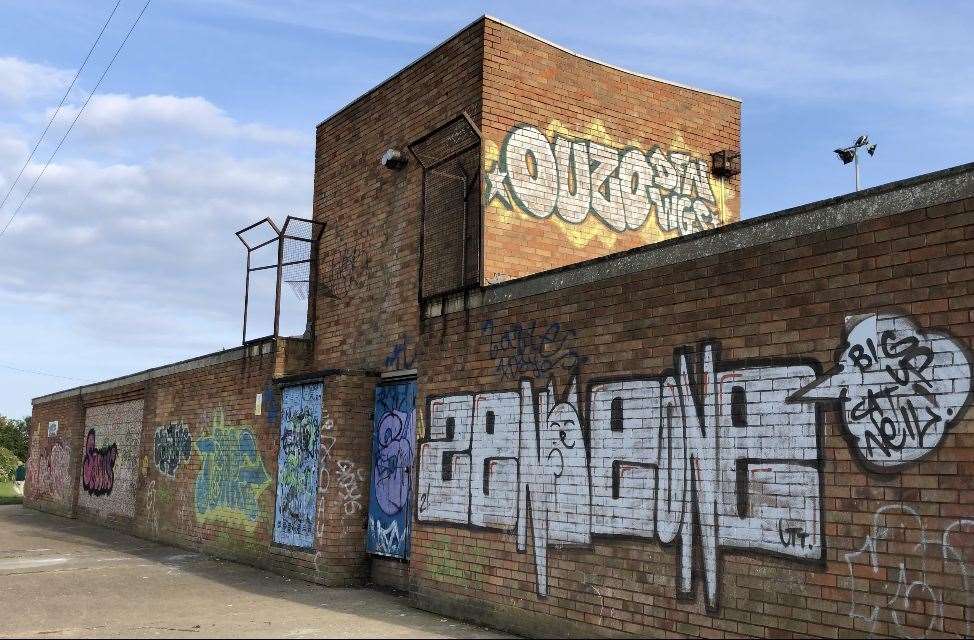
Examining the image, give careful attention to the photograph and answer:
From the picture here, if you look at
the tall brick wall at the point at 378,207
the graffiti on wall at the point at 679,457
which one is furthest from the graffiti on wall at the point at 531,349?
the tall brick wall at the point at 378,207

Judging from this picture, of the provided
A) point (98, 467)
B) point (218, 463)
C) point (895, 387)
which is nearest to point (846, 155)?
point (895, 387)

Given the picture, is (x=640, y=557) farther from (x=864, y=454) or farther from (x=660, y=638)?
(x=864, y=454)

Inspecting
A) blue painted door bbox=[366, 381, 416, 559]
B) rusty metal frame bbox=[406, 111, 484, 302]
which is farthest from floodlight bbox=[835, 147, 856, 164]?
blue painted door bbox=[366, 381, 416, 559]

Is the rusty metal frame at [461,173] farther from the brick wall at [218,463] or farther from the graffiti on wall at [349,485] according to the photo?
the graffiti on wall at [349,485]

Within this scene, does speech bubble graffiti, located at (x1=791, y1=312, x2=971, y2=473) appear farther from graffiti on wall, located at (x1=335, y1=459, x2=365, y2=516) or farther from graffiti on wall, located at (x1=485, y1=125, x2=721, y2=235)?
graffiti on wall, located at (x1=335, y1=459, x2=365, y2=516)

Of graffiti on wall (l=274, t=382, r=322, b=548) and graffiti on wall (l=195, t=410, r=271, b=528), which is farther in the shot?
graffiti on wall (l=195, t=410, r=271, b=528)

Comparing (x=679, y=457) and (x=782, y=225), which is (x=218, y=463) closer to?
(x=679, y=457)

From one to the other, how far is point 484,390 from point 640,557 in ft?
7.89

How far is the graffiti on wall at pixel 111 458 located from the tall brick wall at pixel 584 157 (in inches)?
397

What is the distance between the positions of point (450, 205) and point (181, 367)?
23.6ft

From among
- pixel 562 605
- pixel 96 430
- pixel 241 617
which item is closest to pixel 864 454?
pixel 562 605

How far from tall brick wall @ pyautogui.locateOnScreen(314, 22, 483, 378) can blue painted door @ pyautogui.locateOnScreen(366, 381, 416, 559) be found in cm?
42

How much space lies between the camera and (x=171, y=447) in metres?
14.9

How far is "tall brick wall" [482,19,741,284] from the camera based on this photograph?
31.9 feet
